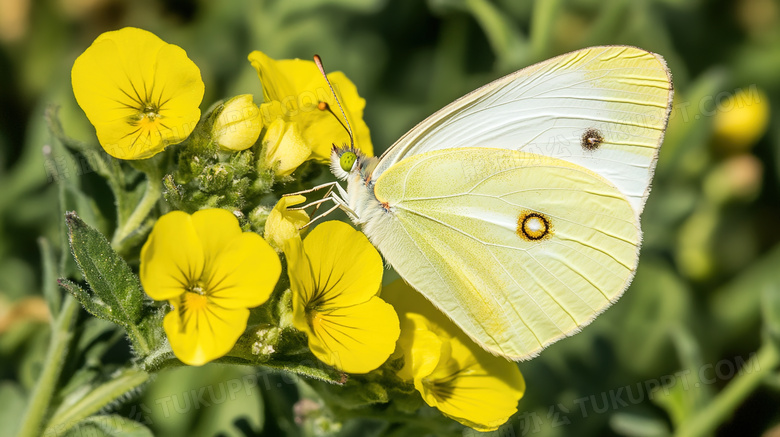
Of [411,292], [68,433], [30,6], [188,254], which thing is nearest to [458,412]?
[411,292]

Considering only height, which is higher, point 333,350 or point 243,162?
point 243,162

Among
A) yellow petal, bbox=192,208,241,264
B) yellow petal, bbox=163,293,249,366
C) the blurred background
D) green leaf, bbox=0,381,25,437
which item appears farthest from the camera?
the blurred background

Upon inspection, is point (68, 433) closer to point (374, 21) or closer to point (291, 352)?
point (291, 352)

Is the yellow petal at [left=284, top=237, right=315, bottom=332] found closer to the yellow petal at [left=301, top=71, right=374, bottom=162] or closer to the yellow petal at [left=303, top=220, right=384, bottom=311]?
the yellow petal at [left=303, top=220, right=384, bottom=311]

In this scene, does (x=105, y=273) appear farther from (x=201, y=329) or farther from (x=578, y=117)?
(x=578, y=117)

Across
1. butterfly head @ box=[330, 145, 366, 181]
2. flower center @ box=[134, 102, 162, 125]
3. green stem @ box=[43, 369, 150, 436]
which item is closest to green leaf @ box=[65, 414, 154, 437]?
green stem @ box=[43, 369, 150, 436]

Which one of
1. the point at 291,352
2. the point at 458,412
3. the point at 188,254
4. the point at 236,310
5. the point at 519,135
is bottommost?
the point at 458,412

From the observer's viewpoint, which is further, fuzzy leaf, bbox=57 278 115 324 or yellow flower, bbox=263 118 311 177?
yellow flower, bbox=263 118 311 177
